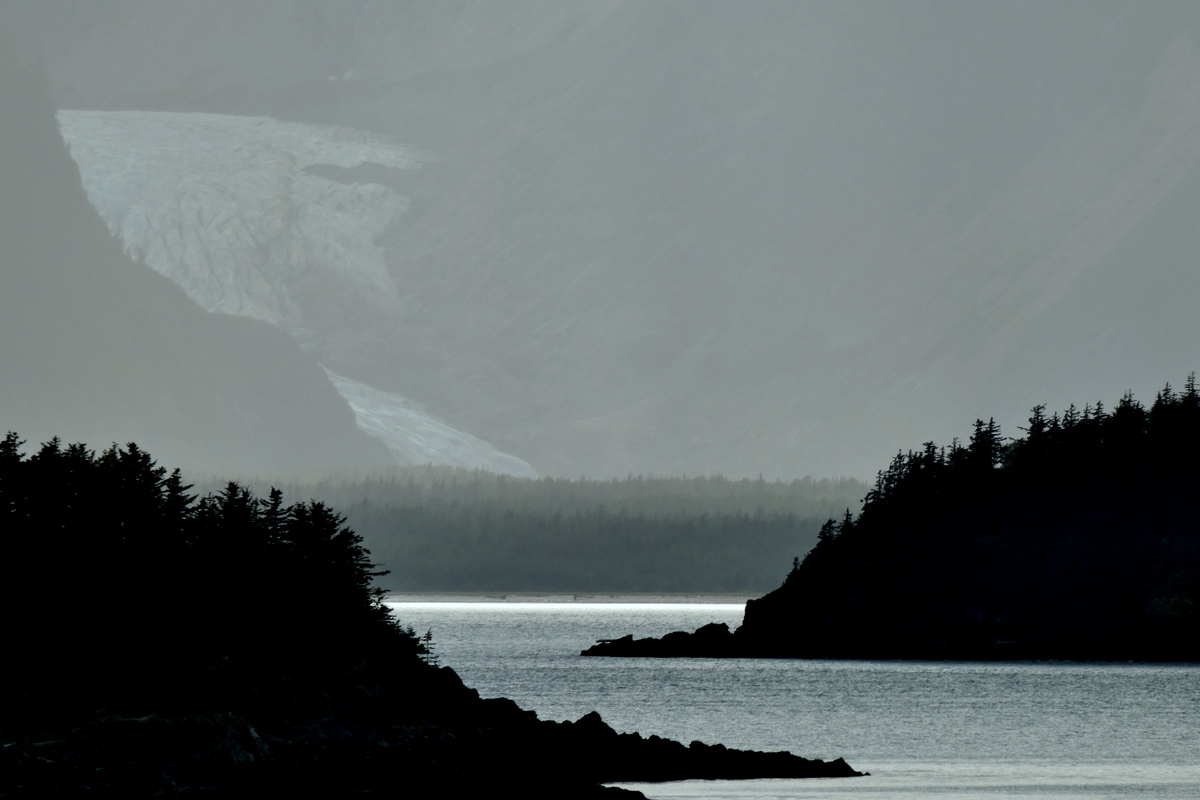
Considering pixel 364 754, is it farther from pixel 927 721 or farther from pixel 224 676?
pixel 927 721

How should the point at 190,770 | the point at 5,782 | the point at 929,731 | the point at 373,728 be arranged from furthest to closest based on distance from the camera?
the point at 929,731 < the point at 373,728 < the point at 190,770 < the point at 5,782

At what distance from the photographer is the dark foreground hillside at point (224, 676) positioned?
72.1 metres

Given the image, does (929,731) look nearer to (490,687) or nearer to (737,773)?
(737,773)

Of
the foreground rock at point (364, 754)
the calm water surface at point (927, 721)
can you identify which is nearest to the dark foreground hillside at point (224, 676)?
the foreground rock at point (364, 754)

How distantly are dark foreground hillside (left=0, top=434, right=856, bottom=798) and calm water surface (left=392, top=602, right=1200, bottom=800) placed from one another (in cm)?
838

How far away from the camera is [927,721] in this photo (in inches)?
5276

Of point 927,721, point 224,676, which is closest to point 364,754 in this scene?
point 224,676

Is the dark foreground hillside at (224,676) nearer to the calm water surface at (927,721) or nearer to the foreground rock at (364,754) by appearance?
the foreground rock at (364,754)

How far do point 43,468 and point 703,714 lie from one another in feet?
205

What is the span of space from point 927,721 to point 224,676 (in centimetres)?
6716

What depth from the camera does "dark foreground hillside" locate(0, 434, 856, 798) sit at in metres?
72.1

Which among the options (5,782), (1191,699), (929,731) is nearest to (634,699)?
(929,731)

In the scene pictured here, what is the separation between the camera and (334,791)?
235ft

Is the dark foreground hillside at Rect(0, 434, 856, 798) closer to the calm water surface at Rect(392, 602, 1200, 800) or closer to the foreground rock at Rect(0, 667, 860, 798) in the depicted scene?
the foreground rock at Rect(0, 667, 860, 798)
